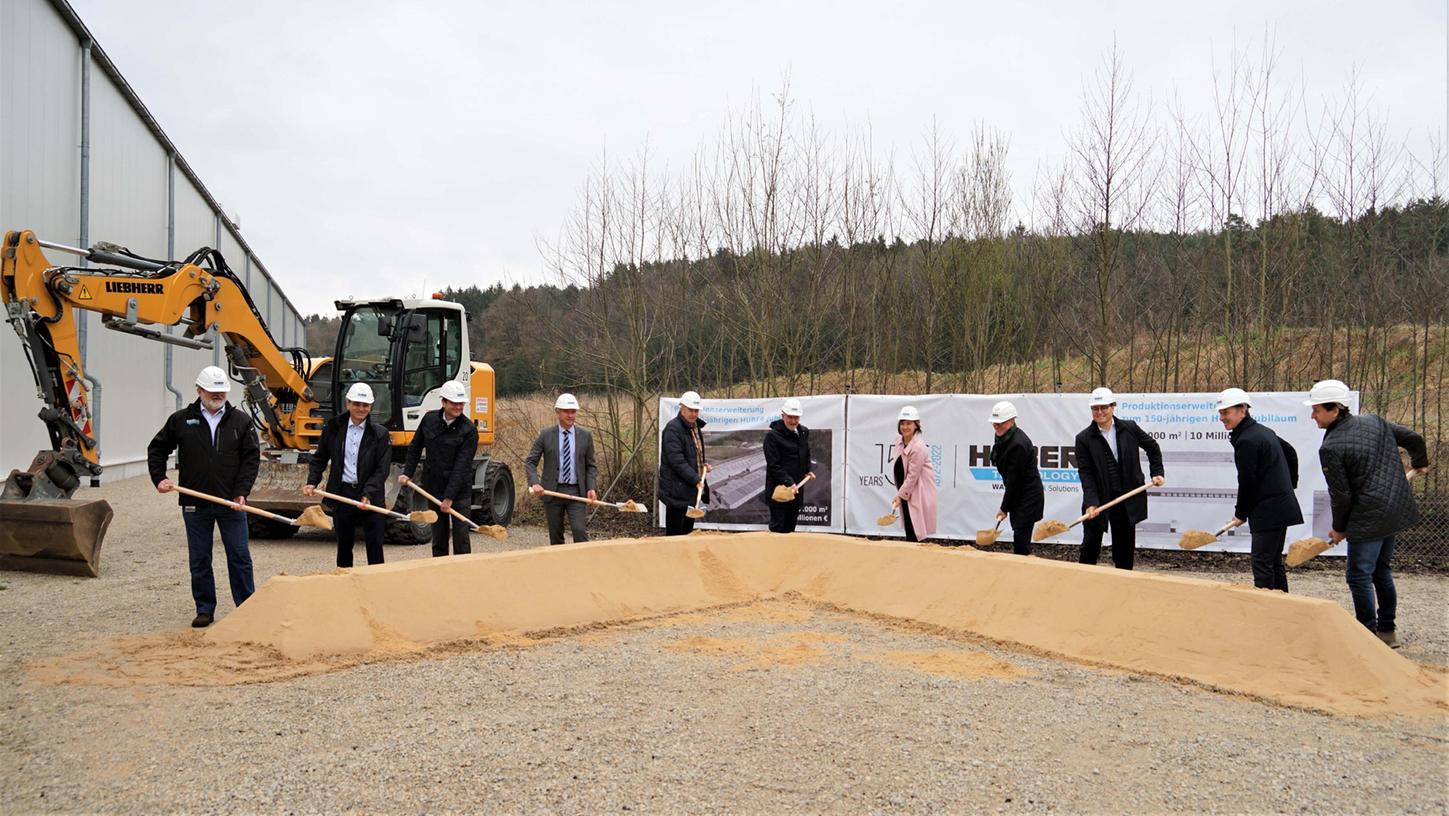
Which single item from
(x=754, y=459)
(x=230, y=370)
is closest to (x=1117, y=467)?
(x=754, y=459)

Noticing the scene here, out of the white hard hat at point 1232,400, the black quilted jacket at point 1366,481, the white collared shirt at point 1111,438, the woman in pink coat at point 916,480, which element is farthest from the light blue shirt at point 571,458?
the black quilted jacket at point 1366,481

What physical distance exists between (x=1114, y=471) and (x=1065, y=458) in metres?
3.16

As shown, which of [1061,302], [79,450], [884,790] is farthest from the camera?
[1061,302]

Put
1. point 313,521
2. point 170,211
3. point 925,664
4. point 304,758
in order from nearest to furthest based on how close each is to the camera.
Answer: point 304,758, point 925,664, point 313,521, point 170,211

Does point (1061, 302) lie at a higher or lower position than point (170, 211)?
lower

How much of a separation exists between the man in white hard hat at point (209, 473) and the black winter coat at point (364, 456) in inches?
23.7

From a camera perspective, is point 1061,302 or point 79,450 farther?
point 1061,302

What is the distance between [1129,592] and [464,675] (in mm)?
4065

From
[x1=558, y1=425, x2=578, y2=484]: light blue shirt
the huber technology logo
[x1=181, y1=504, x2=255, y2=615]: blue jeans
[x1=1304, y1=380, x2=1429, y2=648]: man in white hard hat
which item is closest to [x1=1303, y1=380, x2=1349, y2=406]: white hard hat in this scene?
[x1=1304, y1=380, x2=1429, y2=648]: man in white hard hat

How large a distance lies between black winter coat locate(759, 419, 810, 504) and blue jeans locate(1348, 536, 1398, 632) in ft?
14.4

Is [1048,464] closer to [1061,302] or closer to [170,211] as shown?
[1061,302]

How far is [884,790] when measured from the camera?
3.80 m

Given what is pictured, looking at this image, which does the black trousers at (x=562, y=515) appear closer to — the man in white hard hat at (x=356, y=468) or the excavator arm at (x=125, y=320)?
the man in white hard hat at (x=356, y=468)

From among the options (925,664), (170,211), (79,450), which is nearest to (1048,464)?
(925,664)
